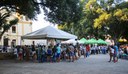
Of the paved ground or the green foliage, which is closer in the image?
the paved ground

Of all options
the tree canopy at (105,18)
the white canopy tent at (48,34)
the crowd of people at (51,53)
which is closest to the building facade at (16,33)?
the tree canopy at (105,18)

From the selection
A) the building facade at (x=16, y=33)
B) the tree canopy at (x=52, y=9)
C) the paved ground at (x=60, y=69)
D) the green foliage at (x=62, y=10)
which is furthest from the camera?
the building facade at (x=16, y=33)

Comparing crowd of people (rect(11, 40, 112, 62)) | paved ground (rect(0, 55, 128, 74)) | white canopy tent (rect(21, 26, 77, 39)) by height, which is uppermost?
white canopy tent (rect(21, 26, 77, 39))

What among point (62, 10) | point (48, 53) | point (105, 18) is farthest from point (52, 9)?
point (105, 18)

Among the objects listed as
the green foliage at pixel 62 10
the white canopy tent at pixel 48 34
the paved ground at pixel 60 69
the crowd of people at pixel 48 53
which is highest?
the green foliage at pixel 62 10

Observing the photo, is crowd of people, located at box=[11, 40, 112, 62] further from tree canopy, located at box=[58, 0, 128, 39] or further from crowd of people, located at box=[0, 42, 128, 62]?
tree canopy, located at box=[58, 0, 128, 39]

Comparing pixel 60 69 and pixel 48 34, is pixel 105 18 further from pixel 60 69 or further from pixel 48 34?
pixel 60 69

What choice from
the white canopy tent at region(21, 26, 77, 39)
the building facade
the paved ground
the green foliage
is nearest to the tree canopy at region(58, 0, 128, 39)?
the building facade

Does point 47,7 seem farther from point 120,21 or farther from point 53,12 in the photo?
point 120,21

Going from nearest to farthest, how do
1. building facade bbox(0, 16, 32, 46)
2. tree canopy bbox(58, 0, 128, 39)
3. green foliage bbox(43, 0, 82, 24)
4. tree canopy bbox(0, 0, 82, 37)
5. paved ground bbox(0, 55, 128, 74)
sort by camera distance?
paved ground bbox(0, 55, 128, 74) → tree canopy bbox(0, 0, 82, 37) → green foliage bbox(43, 0, 82, 24) → tree canopy bbox(58, 0, 128, 39) → building facade bbox(0, 16, 32, 46)

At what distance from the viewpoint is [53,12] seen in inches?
1086

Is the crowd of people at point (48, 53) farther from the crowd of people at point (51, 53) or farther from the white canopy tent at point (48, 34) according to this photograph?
the white canopy tent at point (48, 34)

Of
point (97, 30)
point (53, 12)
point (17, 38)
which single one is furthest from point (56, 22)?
point (17, 38)

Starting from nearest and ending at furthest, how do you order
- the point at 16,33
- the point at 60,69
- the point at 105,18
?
the point at 60,69
the point at 105,18
the point at 16,33
